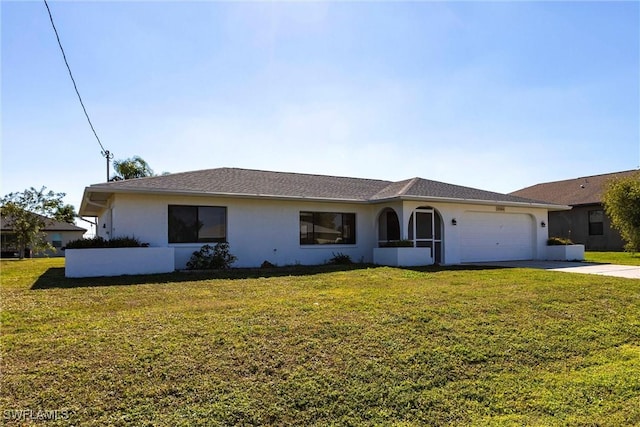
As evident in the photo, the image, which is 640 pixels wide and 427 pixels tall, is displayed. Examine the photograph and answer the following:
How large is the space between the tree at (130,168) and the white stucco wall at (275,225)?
24.9 m

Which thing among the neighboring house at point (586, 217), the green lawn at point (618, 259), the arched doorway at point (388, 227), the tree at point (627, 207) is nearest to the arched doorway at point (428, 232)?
the arched doorway at point (388, 227)

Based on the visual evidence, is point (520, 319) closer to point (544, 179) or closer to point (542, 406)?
point (542, 406)

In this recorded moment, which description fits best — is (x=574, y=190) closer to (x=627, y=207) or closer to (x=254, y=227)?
(x=627, y=207)

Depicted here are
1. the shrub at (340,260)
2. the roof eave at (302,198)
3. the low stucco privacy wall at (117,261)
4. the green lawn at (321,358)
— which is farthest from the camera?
the shrub at (340,260)

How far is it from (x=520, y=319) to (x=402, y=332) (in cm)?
246

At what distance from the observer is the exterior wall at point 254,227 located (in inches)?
523

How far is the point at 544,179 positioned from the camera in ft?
115

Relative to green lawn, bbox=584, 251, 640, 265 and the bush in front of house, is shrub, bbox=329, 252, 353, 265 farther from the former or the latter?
green lawn, bbox=584, 251, 640, 265

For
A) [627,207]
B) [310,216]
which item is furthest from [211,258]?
[627,207]

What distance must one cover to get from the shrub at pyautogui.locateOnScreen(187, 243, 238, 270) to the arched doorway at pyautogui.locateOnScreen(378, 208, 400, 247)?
21.7 ft

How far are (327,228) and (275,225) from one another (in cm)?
230

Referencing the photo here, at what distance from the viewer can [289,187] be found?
1648cm

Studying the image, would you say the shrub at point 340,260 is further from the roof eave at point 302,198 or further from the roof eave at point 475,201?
the roof eave at point 475,201

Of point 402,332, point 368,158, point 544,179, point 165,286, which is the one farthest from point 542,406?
point 544,179
